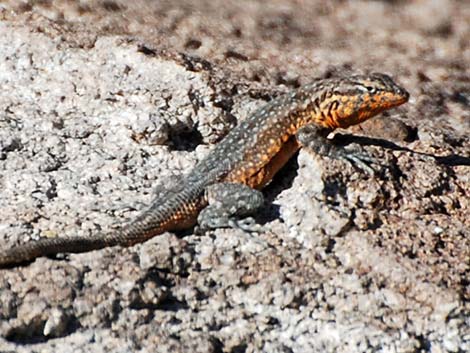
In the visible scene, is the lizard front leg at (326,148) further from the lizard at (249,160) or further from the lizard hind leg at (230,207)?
the lizard hind leg at (230,207)

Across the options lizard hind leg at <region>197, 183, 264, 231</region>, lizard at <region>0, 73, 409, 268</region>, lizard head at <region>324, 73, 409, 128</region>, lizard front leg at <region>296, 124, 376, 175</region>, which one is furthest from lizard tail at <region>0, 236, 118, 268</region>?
lizard head at <region>324, 73, 409, 128</region>

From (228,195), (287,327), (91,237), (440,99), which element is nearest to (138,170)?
(228,195)

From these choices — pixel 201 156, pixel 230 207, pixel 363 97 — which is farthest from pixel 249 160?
pixel 363 97

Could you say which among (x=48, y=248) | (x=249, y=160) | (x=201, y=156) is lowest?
(x=201, y=156)

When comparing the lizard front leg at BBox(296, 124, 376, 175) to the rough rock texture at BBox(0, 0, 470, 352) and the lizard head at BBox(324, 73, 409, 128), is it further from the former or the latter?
the lizard head at BBox(324, 73, 409, 128)

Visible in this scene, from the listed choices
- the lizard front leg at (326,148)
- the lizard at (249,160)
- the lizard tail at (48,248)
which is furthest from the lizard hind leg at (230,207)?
the lizard tail at (48,248)

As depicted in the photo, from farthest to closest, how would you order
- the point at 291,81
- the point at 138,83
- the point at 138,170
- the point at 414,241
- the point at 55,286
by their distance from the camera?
1. the point at 291,81
2. the point at 138,83
3. the point at 138,170
4. the point at 414,241
5. the point at 55,286

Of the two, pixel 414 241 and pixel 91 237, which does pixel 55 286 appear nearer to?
pixel 91 237

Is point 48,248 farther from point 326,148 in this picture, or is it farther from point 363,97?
point 363,97
